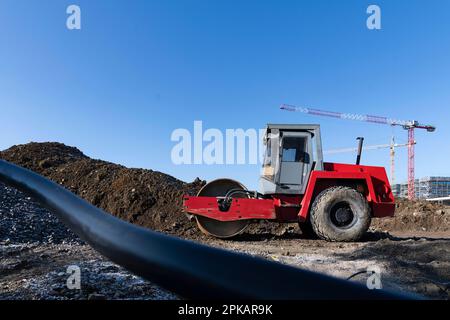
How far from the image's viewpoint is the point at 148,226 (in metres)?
12.8

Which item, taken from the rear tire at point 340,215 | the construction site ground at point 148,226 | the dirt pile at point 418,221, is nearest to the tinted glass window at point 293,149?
Answer: the rear tire at point 340,215

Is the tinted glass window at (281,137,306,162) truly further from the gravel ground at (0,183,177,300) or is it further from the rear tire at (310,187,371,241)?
the gravel ground at (0,183,177,300)

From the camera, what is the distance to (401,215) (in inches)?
642

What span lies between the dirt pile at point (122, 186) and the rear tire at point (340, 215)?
13.7 ft

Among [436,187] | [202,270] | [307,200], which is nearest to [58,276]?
[202,270]

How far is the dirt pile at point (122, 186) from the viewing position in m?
13.3

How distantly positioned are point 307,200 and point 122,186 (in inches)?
317

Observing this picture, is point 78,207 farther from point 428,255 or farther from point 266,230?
point 266,230

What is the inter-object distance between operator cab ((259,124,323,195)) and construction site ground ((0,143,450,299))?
1337mm

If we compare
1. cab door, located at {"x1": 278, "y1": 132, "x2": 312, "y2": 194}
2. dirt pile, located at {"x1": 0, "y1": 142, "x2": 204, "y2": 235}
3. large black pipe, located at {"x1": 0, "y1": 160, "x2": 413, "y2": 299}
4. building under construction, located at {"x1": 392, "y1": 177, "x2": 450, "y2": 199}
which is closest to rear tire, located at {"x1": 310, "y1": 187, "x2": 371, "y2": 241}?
cab door, located at {"x1": 278, "y1": 132, "x2": 312, "y2": 194}

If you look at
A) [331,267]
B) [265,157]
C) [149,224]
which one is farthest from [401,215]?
[331,267]

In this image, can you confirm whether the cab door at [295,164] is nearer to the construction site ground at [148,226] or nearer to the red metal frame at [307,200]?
the red metal frame at [307,200]

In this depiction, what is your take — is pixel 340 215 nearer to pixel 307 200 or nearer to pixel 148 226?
pixel 307 200

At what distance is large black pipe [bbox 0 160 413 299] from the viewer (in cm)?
72
